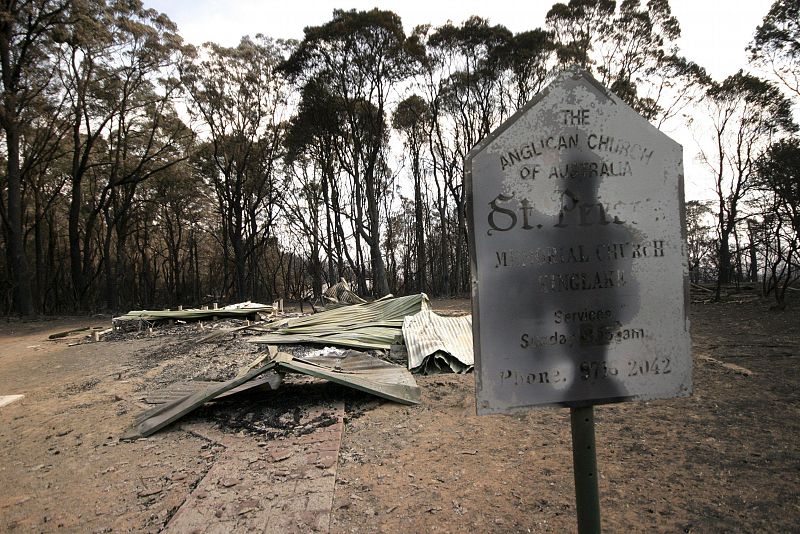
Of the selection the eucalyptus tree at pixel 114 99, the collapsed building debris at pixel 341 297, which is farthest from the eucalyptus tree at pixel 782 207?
the eucalyptus tree at pixel 114 99

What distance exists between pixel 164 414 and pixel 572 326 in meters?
3.84

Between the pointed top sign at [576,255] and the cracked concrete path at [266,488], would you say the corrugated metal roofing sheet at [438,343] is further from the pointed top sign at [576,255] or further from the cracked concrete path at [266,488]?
the pointed top sign at [576,255]

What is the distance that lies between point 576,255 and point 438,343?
4.71 m

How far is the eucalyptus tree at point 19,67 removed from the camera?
15.2 meters

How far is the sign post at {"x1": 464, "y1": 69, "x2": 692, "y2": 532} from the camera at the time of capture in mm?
Result: 1295

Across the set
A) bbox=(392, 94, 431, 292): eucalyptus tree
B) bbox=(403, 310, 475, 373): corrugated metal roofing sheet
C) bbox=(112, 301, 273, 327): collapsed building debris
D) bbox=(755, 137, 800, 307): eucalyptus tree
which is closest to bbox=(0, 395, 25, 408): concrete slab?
bbox=(403, 310, 475, 373): corrugated metal roofing sheet

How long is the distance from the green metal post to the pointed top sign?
0.27 feet

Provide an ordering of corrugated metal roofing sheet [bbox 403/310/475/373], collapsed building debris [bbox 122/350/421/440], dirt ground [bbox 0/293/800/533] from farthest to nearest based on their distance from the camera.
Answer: corrugated metal roofing sheet [bbox 403/310/475/373]
collapsed building debris [bbox 122/350/421/440]
dirt ground [bbox 0/293/800/533]

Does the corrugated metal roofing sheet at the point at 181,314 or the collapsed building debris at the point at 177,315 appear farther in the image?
the corrugated metal roofing sheet at the point at 181,314

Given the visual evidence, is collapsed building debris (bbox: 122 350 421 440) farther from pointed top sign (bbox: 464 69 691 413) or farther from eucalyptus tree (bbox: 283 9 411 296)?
eucalyptus tree (bbox: 283 9 411 296)

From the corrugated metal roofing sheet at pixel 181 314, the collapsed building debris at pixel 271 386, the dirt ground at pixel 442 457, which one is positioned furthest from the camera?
the corrugated metal roofing sheet at pixel 181 314

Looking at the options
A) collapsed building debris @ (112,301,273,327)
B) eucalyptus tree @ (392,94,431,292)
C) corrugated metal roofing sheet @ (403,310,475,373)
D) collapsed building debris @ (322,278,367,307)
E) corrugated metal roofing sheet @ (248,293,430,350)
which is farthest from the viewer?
eucalyptus tree @ (392,94,431,292)

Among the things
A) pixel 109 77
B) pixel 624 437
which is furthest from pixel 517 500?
pixel 109 77

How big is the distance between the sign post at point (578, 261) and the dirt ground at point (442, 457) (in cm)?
118
